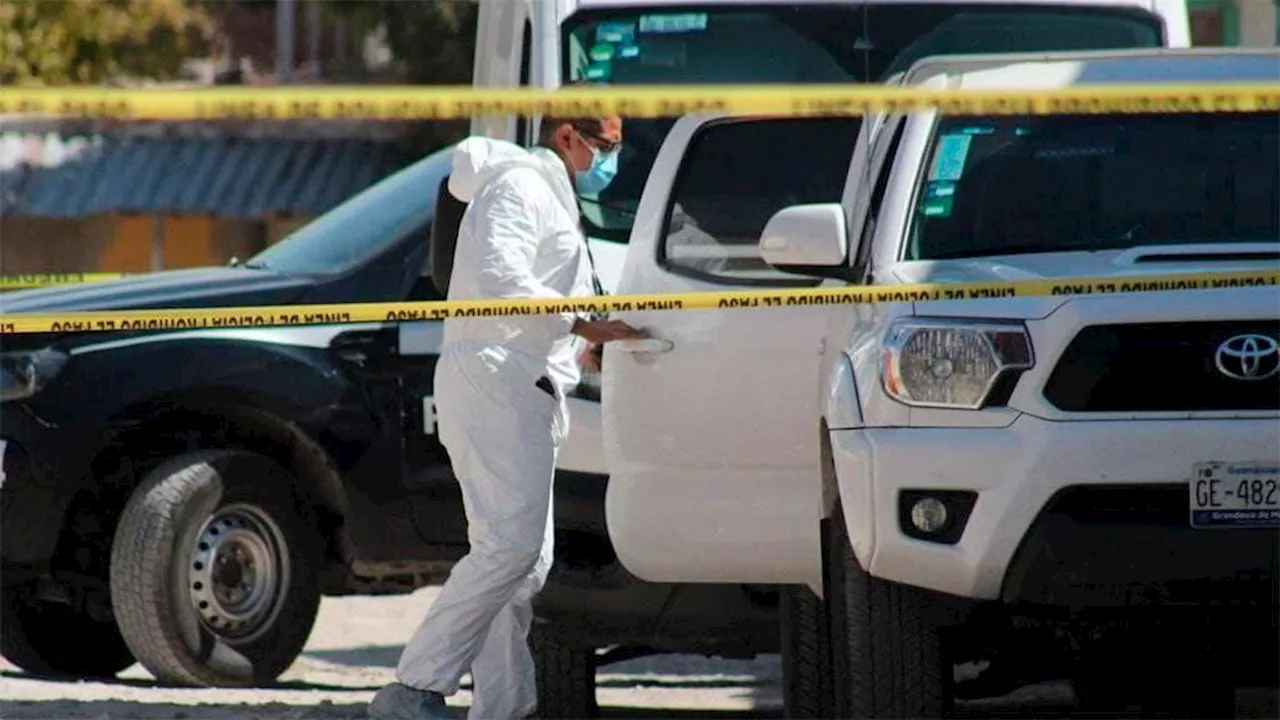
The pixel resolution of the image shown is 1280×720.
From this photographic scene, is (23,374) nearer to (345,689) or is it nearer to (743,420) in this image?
(345,689)

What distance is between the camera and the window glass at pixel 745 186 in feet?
25.6

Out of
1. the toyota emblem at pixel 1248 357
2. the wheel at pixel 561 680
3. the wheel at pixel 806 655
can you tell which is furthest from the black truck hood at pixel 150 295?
the toyota emblem at pixel 1248 357

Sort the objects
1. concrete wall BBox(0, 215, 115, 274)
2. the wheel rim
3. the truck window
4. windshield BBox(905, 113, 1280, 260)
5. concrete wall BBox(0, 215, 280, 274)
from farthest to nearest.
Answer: concrete wall BBox(0, 215, 115, 274) < concrete wall BBox(0, 215, 280, 274) < the truck window < the wheel rim < windshield BBox(905, 113, 1280, 260)

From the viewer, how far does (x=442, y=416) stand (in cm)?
710

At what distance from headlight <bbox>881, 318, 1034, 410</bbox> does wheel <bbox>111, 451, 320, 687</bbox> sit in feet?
11.8

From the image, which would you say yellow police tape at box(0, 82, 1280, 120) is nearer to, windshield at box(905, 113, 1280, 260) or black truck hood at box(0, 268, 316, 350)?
windshield at box(905, 113, 1280, 260)

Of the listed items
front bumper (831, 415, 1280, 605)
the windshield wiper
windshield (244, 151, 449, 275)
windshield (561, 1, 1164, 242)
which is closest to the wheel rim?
windshield (244, 151, 449, 275)

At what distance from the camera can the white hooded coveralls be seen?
696cm

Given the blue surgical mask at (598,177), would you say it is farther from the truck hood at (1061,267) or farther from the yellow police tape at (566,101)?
the yellow police tape at (566,101)

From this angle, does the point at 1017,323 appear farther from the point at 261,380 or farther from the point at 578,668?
the point at 261,380

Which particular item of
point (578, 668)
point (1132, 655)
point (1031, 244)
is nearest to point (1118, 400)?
point (1031, 244)

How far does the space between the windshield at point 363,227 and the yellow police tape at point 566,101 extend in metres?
3.74

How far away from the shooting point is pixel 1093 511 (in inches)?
239

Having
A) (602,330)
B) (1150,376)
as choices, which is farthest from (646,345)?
(1150,376)
